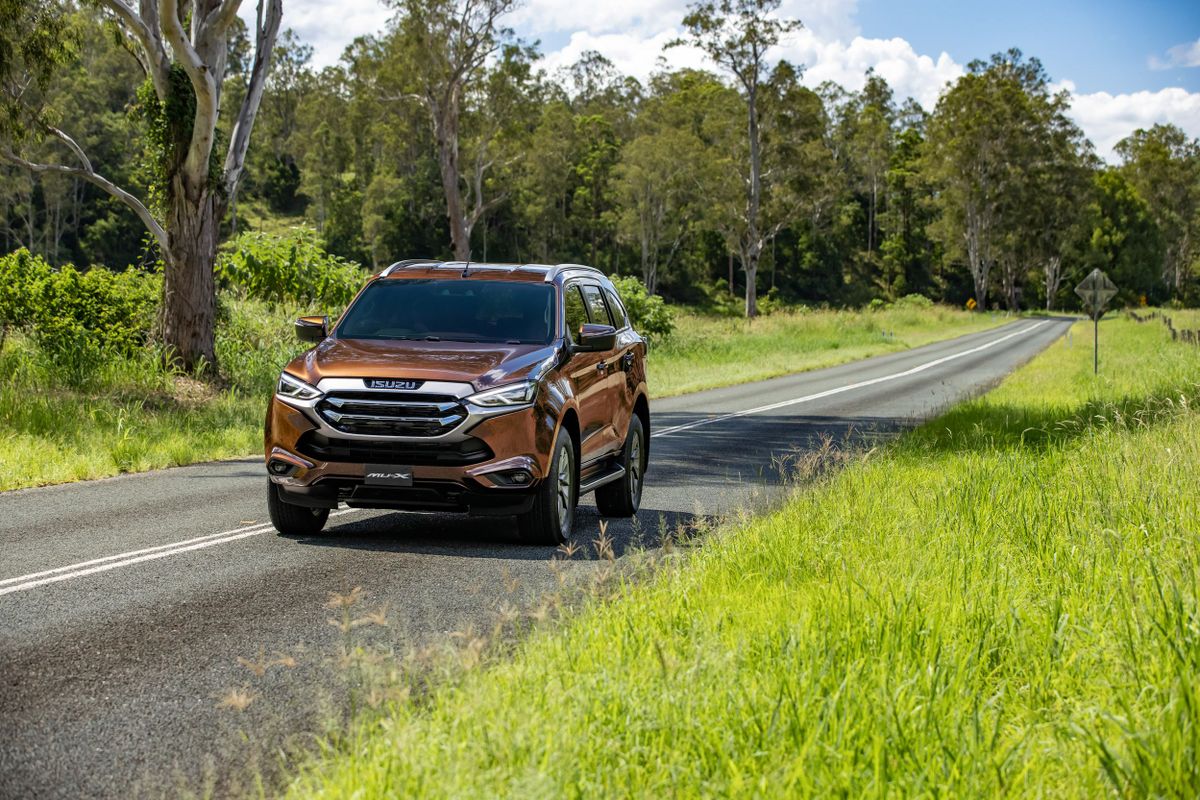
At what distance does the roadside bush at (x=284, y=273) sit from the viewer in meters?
26.0

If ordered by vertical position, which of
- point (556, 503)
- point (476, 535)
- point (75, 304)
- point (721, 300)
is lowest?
point (721, 300)

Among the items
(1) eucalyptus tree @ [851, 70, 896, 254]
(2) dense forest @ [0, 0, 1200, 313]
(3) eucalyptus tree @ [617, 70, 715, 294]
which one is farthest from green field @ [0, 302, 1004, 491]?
(1) eucalyptus tree @ [851, 70, 896, 254]

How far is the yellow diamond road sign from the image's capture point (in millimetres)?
33344

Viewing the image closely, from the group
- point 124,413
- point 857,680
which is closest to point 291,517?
point 857,680

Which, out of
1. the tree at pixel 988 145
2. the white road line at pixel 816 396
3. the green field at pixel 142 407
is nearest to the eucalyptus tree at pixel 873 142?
the tree at pixel 988 145

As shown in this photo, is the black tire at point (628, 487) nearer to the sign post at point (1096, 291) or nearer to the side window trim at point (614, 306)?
the side window trim at point (614, 306)

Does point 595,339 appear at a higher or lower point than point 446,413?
higher

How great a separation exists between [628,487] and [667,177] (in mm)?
71445

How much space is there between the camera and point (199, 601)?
272 inches

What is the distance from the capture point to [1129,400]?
17125 mm

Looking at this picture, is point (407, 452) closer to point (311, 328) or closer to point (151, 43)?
point (311, 328)

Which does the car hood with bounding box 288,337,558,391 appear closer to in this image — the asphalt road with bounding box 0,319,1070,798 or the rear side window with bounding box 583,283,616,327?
the asphalt road with bounding box 0,319,1070,798

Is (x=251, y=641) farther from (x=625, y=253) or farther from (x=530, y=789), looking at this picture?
(x=625, y=253)

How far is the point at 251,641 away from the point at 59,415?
9.90 meters
